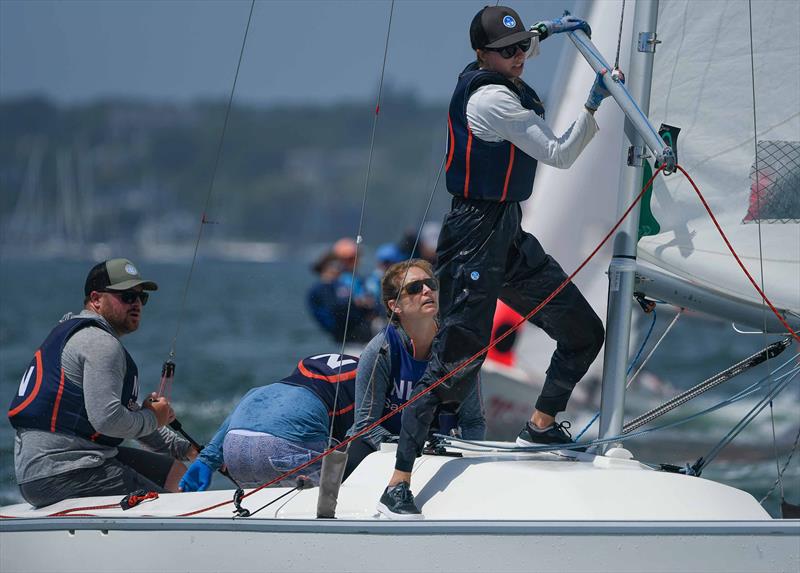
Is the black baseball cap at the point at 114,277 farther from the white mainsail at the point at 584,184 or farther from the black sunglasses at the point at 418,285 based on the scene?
the white mainsail at the point at 584,184

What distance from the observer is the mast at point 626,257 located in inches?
136

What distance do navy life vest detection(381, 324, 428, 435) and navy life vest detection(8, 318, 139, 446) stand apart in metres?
0.80

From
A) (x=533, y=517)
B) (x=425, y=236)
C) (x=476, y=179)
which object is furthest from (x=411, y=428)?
(x=425, y=236)

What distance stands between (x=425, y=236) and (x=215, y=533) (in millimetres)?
6004

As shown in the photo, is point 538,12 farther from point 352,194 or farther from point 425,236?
point 352,194

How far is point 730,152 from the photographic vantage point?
3930 mm

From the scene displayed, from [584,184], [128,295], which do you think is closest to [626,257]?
[128,295]

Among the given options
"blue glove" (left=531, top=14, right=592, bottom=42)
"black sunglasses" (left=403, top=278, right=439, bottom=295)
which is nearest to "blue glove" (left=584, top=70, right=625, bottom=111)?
"blue glove" (left=531, top=14, right=592, bottom=42)

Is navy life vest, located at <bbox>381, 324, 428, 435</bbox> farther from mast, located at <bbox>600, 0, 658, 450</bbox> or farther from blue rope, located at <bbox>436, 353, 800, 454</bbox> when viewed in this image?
mast, located at <bbox>600, 0, 658, 450</bbox>

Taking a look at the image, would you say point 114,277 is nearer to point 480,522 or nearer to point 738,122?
point 480,522

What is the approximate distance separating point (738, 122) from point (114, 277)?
2014 mm

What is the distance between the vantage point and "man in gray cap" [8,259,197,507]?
12.1 ft

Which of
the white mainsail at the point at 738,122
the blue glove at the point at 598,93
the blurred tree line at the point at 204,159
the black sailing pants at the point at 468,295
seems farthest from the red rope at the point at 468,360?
the blurred tree line at the point at 204,159

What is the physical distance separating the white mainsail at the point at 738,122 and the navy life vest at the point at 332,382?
1.02m
